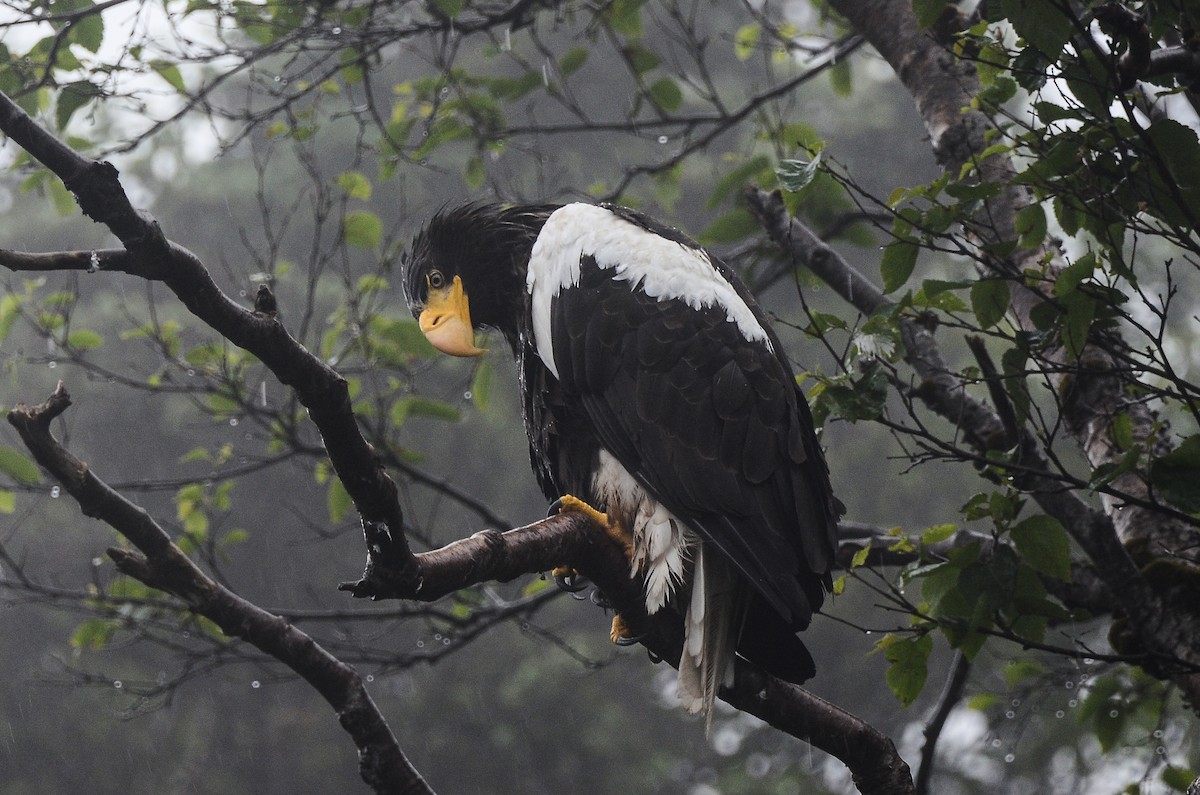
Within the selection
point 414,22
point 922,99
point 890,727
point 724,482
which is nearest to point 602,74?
point 890,727

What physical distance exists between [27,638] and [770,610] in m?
9.89

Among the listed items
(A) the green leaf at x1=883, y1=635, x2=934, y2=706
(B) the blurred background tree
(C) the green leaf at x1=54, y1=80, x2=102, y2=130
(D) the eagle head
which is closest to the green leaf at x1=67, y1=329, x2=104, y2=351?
(B) the blurred background tree

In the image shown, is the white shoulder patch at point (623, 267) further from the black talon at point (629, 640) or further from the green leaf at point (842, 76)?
the green leaf at point (842, 76)

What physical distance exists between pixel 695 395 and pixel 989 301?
2.12ft

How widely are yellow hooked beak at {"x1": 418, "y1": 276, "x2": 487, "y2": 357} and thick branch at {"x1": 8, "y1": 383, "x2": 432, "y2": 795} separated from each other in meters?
0.90

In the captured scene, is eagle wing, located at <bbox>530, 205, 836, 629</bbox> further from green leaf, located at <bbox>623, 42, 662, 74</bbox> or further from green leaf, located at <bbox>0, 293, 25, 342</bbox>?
green leaf, located at <bbox>0, 293, 25, 342</bbox>

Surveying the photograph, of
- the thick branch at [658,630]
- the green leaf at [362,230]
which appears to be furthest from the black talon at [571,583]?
the green leaf at [362,230]

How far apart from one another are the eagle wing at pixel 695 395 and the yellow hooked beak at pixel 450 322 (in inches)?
12.0

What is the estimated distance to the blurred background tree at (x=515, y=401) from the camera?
1.78m

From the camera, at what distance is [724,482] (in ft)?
7.09

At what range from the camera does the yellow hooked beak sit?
275 cm

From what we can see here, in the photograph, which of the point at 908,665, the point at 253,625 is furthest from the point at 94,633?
the point at 908,665

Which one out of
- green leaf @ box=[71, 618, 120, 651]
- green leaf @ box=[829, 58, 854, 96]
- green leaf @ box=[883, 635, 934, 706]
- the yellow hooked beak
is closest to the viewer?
green leaf @ box=[883, 635, 934, 706]

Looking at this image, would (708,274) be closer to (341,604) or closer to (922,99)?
(922,99)
